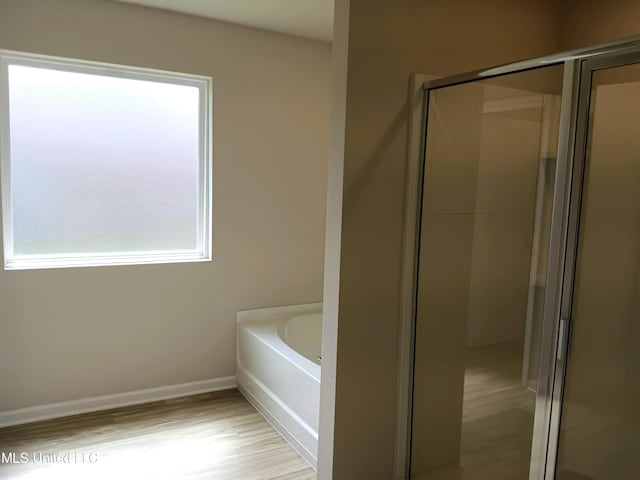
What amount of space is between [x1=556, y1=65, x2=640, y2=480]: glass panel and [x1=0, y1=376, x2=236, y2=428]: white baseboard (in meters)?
2.26

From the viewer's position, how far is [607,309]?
1691 mm

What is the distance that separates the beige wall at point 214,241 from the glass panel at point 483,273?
156cm

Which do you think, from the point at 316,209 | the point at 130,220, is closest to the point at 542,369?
the point at 316,209

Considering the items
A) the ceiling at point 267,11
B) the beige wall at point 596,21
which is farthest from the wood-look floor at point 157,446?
the beige wall at point 596,21

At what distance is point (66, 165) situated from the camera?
2.93 meters

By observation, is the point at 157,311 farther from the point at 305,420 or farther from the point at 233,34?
the point at 233,34

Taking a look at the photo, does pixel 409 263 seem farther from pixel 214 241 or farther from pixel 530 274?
pixel 214 241

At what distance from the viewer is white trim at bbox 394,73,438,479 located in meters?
2.07

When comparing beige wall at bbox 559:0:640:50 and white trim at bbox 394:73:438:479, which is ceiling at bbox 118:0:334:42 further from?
beige wall at bbox 559:0:640:50

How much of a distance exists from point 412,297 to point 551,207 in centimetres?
68

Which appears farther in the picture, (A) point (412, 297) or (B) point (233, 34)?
(B) point (233, 34)

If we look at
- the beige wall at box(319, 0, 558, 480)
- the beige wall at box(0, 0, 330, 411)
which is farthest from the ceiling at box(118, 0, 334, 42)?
the beige wall at box(319, 0, 558, 480)

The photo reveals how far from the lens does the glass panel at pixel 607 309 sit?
160 cm

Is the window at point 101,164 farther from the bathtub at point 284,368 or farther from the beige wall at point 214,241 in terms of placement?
the bathtub at point 284,368
